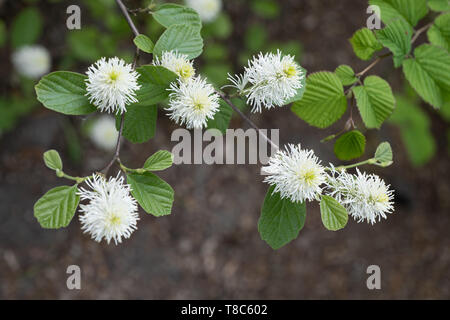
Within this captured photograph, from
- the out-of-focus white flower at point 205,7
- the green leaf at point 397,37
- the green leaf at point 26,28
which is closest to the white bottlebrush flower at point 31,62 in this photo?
the green leaf at point 26,28

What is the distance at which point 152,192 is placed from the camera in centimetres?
80

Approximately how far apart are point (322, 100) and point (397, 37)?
0.71ft

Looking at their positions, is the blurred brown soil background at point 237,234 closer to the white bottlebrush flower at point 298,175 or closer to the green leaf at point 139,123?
the green leaf at point 139,123

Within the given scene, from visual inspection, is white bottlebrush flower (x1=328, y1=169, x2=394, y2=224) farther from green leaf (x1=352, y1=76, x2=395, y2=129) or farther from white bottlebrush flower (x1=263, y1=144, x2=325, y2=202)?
green leaf (x1=352, y1=76, x2=395, y2=129)

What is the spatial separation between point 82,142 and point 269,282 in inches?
43.3

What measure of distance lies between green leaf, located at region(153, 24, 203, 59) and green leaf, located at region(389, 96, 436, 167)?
4.89 feet

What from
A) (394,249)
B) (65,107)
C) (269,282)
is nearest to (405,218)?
(394,249)

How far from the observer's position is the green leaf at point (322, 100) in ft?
3.19

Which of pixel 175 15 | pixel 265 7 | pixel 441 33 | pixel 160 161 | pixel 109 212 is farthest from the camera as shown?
pixel 265 7

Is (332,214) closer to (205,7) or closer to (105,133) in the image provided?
(205,7)

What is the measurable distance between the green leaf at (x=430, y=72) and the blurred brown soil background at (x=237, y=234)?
115 centimetres

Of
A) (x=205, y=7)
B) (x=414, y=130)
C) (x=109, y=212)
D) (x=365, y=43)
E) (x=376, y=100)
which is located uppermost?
(x=205, y=7)

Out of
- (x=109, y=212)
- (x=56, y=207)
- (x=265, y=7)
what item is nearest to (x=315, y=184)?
(x=109, y=212)

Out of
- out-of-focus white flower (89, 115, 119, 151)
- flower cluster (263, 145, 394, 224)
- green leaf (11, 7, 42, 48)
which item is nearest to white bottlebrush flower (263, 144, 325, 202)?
flower cluster (263, 145, 394, 224)
